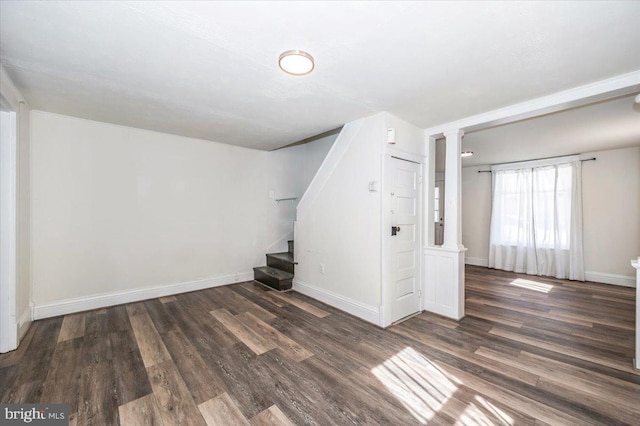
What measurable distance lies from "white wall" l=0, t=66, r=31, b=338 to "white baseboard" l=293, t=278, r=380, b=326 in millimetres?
3095

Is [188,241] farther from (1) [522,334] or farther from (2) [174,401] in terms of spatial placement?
(1) [522,334]

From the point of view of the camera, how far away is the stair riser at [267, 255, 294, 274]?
4.50 meters

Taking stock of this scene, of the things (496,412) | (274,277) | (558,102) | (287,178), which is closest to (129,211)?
(274,277)

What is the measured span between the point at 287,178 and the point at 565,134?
459 cm

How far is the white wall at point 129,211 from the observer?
316 cm

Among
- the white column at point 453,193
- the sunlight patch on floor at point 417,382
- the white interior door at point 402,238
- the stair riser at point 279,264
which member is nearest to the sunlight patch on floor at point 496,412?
the sunlight patch on floor at point 417,382

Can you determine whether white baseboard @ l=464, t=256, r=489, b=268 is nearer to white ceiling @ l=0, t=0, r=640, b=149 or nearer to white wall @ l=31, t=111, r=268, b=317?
white ceiling @ l=0, t=0, r=640, b=149

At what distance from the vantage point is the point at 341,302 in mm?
3449

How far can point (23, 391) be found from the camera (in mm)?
1850

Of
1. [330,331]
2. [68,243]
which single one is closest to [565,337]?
[330,331]

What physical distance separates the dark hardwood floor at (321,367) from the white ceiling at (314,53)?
2.42 metres

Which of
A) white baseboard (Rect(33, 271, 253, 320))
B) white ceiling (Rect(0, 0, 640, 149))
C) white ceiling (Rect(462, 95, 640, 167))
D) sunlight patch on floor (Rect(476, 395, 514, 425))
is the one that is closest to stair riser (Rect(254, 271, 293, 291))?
white baseboard (Rect(33, 271, 253, 320))

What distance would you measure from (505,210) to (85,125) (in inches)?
312

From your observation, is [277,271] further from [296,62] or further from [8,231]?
[296,62]
